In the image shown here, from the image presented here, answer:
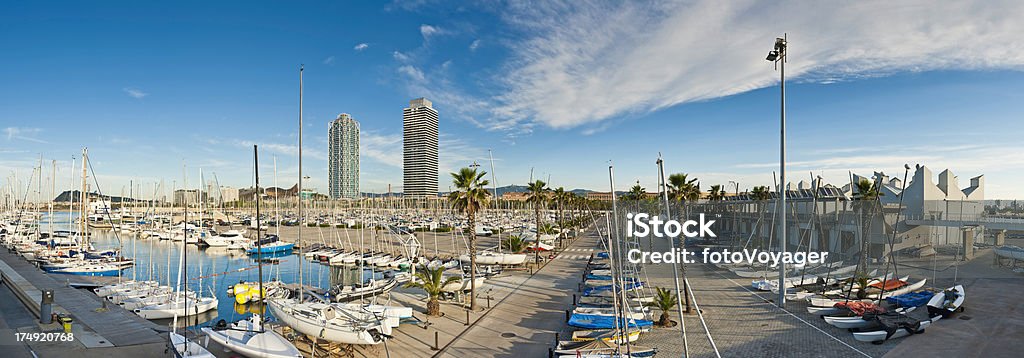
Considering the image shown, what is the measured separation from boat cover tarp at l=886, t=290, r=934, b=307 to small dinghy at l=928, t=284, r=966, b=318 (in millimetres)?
1027

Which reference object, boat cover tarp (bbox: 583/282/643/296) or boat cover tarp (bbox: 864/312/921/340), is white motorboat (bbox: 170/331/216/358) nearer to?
boat cover tarp (bbox: 583/282/643/296)

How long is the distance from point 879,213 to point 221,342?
3808cm

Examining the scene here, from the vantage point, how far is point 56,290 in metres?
30.0

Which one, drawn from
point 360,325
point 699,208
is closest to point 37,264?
point 360,325

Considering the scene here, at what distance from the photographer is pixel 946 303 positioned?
23.8 metres

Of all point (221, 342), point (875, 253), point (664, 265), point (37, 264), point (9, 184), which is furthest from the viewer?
point (9, 184)

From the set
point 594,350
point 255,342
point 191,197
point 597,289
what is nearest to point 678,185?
point 597,289

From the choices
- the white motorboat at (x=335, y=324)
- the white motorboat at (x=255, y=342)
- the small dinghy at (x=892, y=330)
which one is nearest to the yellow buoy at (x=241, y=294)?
the white motorboat at (x=335, y=324)

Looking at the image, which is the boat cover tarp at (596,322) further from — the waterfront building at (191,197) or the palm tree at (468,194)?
the waterfront building at (191,197)

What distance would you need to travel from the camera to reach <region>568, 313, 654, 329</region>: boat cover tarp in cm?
2056

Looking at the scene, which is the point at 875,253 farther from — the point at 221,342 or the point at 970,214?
the point at 221,342

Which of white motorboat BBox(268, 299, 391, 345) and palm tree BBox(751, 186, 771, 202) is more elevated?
palm tree BBox(751, 186, 771, 202)

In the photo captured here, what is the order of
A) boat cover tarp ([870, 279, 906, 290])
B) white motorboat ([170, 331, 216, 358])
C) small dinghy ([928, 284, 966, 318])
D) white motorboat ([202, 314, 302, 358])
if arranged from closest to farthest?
white motorboat ([170, 331, 216, 358])
white motorboat ([202, 314, 302, 358])
small dinghy ([928, 284, 966, 318])
boat cover tarp ([870, 279, 906, 290])

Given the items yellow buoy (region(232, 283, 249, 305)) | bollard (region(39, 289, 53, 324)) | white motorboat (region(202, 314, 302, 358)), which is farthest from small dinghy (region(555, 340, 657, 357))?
yellow buoy (region(232, 283, 249, 305))
